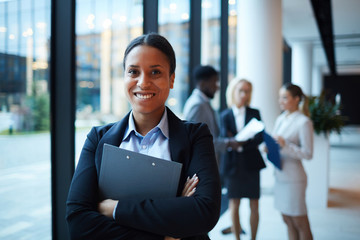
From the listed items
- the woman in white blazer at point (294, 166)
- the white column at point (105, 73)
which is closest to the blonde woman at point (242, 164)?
the woman in white blazer at point (294, 166)

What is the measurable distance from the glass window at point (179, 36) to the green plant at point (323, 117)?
1986 mm

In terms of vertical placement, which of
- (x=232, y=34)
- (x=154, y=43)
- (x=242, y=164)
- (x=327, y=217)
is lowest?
(x=327, y=217)

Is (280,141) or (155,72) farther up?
(155,72)

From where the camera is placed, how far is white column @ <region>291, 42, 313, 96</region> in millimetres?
13484

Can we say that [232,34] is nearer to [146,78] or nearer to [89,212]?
[146,78]

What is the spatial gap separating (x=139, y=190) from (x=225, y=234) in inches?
112

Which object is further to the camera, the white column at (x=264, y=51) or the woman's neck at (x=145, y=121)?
the white column at (x=264, y=51)

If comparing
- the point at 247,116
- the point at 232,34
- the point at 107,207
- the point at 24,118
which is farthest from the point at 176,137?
the point at 232,34

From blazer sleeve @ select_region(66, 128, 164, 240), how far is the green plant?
4284mm

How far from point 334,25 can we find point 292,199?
30.7 feet

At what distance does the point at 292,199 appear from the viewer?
9.01ft

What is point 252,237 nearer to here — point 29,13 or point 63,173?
point 63,173

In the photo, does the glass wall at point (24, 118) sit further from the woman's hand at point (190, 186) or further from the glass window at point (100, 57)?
the woman's hand at point (190, 186)

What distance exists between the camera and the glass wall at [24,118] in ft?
5.86
